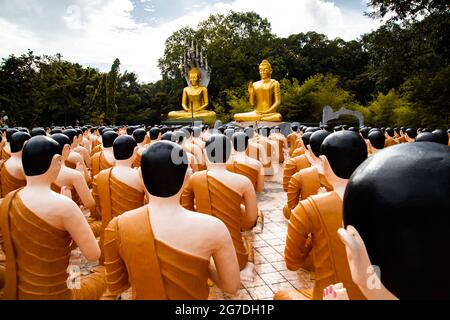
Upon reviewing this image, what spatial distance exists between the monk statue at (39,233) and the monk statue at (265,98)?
15618mm

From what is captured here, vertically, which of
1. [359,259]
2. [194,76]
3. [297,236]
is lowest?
[297,236]

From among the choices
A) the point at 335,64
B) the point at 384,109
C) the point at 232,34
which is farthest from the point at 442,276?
the point at 335,64

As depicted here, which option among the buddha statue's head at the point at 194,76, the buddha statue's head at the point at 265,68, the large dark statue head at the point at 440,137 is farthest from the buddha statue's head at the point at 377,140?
the buddha statue's head at the point at 194,76

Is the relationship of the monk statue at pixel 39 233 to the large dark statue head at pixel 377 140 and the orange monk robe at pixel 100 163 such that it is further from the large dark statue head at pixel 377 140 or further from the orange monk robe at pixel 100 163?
the large dark statue head at pixel 377 140

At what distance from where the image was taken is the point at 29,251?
102 inches

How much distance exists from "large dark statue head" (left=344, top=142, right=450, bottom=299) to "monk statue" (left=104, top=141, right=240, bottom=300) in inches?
43.6

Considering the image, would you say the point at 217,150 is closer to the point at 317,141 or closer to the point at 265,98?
the point at 317,141

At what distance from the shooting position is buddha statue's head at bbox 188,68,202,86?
23.0m

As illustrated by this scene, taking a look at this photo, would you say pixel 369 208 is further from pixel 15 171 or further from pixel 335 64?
pixel 335 64

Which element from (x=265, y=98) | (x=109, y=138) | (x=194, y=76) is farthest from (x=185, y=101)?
(x=109, y=138)

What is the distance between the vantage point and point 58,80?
23422 mm

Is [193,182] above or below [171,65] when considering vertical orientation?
below

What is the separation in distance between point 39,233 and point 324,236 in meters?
2.03

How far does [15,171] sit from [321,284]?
4099 mm
